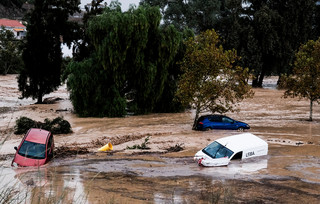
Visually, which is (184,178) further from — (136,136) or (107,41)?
(107,41)

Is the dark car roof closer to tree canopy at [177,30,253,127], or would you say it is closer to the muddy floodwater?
the muddy floodwater

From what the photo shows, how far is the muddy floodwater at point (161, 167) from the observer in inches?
438

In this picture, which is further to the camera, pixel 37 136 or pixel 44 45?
pixel 44 45

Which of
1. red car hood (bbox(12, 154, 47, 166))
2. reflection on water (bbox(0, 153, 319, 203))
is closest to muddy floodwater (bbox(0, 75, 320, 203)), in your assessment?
reflection on water (bbox(0, 153, 319, 203))

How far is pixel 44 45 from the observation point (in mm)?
41406

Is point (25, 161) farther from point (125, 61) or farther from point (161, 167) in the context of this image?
point (125, 61)

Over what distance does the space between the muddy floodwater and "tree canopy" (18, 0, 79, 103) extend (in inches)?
205

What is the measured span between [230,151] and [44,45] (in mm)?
29179

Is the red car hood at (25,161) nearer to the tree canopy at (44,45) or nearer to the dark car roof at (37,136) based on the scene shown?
the dark car roof at (37,136)

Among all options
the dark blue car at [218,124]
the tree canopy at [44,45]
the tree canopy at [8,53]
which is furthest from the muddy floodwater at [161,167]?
the tree canopy at [8,53]

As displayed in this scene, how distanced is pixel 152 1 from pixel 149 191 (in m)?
64.5

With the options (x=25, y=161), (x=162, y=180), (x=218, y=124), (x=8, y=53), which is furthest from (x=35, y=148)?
(x=8, y=53)

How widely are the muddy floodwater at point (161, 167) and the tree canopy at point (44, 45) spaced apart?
5.20m

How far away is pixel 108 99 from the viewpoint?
3491 centimetres
